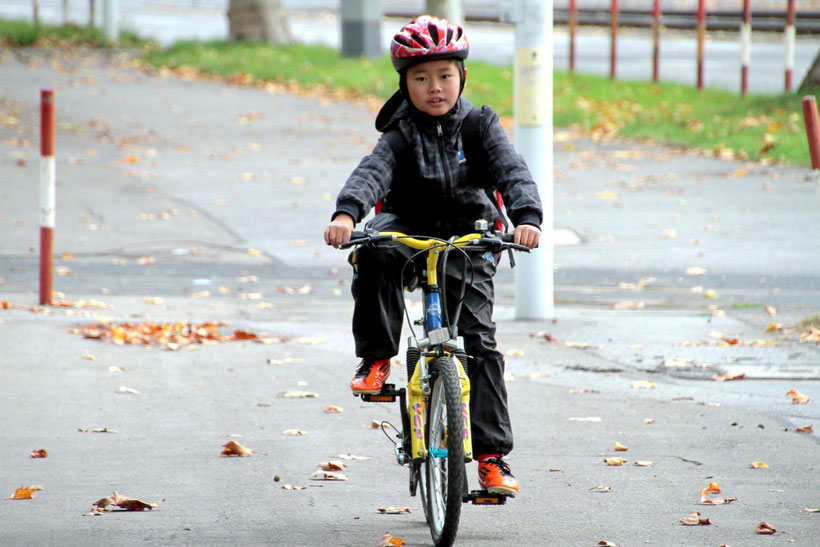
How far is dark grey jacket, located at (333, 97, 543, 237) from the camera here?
4.57m

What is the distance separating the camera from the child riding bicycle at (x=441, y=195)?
179 inches

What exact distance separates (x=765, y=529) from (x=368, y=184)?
177cm

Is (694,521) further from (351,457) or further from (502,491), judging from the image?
(351,457)

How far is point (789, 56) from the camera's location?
1802 cm

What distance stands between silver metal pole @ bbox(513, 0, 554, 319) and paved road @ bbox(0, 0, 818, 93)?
11983mm

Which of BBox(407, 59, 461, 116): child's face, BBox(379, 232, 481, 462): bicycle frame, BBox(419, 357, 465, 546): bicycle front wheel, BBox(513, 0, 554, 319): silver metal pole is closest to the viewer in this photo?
BBox(419, 357, 465, 546): bicycle front wheel

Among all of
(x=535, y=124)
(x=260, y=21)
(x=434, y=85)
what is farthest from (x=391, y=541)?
(x=260, y=21)

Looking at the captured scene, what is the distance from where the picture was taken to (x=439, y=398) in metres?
4.40

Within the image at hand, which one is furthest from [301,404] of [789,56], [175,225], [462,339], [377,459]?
[789,56]

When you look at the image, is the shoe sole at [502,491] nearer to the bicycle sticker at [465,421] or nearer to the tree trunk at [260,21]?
the bicycle sticker at [465,421]

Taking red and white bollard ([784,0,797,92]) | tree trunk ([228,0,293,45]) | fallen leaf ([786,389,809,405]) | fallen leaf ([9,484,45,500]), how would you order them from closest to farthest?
fallen leaf ([9,484,45,500]), fallen leaf ([786,389,809,405]), red and white bollard ([784,0,797,92]), tree trunk ([228,0,293,45])

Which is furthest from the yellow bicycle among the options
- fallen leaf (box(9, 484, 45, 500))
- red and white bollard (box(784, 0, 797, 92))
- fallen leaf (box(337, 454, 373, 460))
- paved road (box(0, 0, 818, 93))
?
paved road (box(0, 0, 818, 93))

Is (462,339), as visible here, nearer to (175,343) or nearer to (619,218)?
(175,343)

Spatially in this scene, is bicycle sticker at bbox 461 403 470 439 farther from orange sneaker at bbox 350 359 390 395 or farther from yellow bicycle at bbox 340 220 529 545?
orange sneaker at bbox 350 359 390 395
